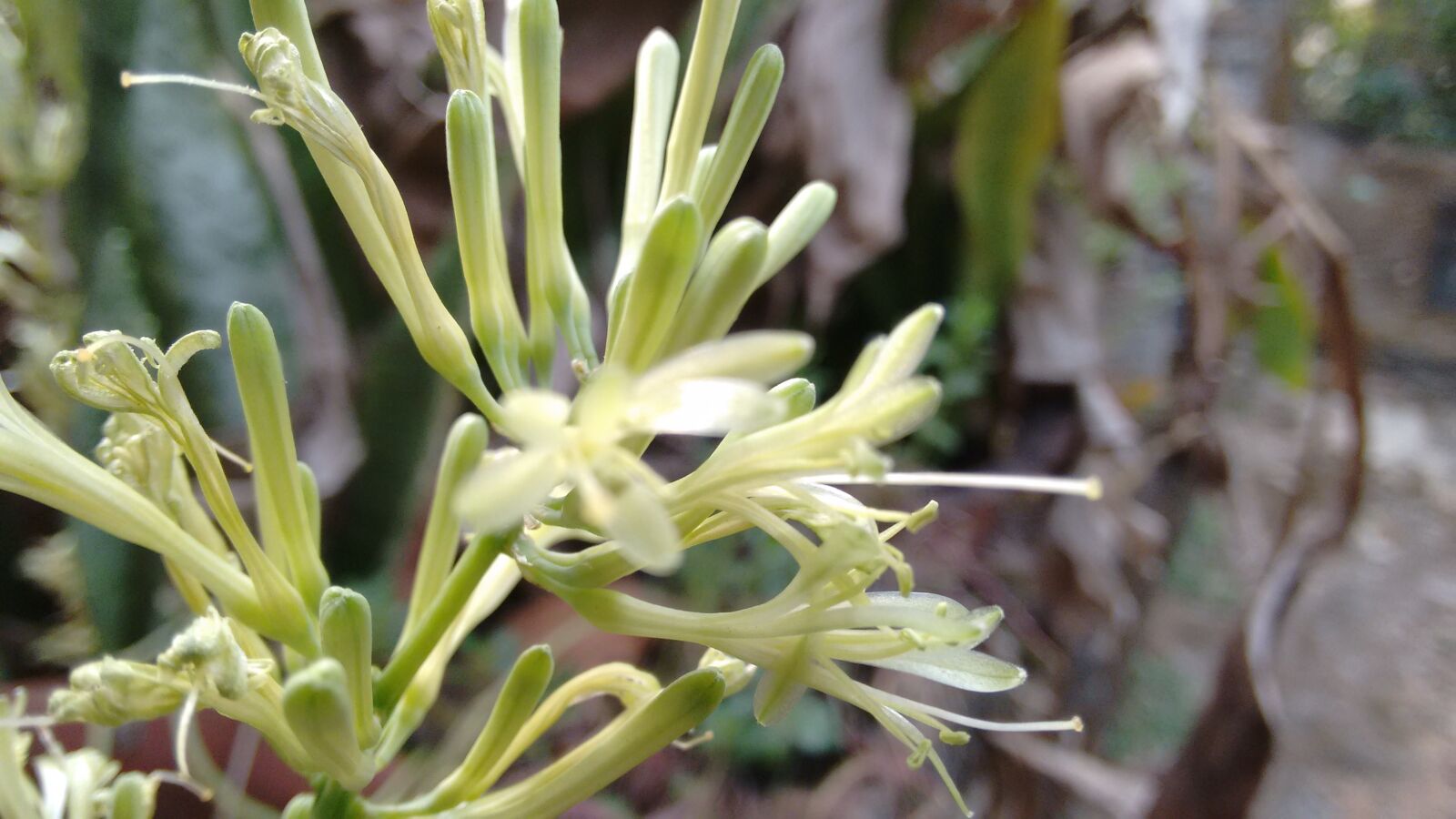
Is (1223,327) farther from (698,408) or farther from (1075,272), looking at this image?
(698,408)

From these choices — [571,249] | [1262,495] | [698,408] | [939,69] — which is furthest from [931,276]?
[698,408]

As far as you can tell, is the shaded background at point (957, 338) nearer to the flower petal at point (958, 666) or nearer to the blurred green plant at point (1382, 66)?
the blurred green plant at point (1382, 66)

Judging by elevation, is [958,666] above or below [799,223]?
below

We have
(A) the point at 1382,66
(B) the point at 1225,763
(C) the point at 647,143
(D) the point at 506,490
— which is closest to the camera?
(D) the point at 506,490

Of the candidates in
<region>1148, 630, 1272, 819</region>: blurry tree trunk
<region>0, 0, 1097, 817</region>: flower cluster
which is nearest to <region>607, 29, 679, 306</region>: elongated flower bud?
<region>0, 0, 1097, 817</region>: flower cluster

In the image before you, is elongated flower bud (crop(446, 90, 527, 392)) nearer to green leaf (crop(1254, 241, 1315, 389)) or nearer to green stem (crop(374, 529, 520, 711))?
green stem (crop(374, 529, 520, 711))

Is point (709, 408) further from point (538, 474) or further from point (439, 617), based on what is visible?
point (439, 617)

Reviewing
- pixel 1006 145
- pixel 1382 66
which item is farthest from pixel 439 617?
pixel 1382 66
